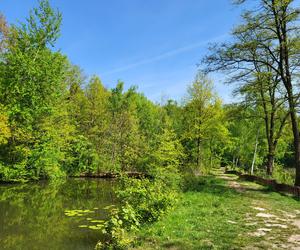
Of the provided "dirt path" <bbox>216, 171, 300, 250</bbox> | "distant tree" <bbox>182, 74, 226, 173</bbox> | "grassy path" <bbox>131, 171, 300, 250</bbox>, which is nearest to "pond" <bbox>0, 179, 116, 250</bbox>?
"grassy path" <bbox>131, 171, 300, 250</bbox>

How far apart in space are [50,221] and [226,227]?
21.2 feet

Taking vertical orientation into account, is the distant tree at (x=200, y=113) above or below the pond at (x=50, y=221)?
above

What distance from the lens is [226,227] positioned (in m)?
8.30

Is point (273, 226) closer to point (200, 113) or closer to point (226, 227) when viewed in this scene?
point (226, 227)

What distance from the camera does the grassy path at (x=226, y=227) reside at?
693 cm

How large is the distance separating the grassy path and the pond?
6.79 feet

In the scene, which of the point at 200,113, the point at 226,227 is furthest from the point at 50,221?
the point at 200,113

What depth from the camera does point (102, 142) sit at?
36.3 metres

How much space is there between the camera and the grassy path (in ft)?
22.7

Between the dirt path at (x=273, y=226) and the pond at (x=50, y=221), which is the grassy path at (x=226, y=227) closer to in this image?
the dirt path at (x=273, y=226)

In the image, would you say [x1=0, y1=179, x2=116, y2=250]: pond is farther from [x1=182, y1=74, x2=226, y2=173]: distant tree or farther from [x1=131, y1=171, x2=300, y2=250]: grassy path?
[x1=182, y1=74, x2=226, y2=173]: distant tree

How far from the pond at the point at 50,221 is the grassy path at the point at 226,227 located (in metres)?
2.07

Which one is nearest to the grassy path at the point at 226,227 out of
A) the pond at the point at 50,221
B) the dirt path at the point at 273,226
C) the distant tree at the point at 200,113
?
the dirt path at the point at 273,226

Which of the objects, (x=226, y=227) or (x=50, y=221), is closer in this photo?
(x=226, y=227)
